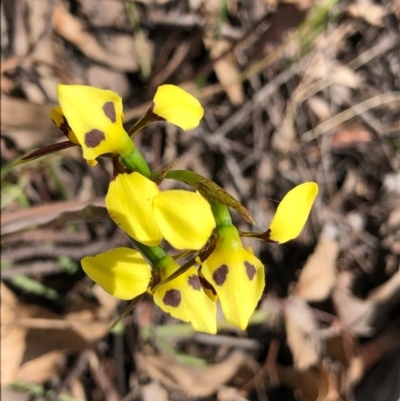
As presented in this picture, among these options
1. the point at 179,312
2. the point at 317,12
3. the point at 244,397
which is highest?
the point at 317,12

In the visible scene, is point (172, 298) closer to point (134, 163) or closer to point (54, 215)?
point (134, 163)

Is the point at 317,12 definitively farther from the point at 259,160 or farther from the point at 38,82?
the point at 38,82

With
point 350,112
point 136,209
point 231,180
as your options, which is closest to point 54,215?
point 136,209

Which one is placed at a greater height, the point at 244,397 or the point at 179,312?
the point at 179,312

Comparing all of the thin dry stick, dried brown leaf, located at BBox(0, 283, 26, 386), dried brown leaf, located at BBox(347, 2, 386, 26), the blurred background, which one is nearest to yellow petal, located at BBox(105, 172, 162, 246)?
the blurred background

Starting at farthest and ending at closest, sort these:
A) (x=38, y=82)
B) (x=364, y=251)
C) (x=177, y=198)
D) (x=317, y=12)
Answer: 1. (x=364, y=251)
2. (x=317, y=12)
3. (x=38, y=82)
4. (x=177, y=198)

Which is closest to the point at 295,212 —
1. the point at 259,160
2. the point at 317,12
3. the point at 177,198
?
the point at 177,198
